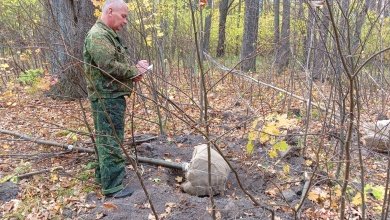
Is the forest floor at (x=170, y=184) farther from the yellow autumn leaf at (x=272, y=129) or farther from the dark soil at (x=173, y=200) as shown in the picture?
the yellow autumn leaf at (x=272, y=129)

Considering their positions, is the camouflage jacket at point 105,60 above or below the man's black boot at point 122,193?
above

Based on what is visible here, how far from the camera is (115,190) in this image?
156 inches

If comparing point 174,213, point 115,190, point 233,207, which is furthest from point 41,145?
point 233,207

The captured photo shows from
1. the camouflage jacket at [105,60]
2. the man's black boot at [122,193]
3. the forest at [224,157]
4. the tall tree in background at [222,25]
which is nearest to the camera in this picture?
the forest at [224,157]

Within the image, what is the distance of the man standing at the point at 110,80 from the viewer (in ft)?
12.2

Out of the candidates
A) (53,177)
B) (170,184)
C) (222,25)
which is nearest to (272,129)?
(170,184)

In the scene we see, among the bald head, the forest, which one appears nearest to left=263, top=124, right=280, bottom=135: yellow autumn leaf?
the forest

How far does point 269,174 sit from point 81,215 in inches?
85.6

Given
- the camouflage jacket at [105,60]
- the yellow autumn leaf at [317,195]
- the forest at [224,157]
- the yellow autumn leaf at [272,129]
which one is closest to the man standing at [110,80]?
the camouflage jacket at [105,60]

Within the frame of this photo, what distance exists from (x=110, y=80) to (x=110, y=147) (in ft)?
2.32

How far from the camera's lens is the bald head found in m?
3.78

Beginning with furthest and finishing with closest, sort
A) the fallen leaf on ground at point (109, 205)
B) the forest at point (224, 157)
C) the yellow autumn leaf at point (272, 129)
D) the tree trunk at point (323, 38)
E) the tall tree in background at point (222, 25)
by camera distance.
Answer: the tall tree in background at point (222, 25)
the fallen leaf on ground at point (109, 205)
the tree trunk at point (323, 38)
the forest at point (224, 157)
the yellow autumn leaf at point (272, 129)

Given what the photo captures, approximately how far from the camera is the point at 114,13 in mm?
3818

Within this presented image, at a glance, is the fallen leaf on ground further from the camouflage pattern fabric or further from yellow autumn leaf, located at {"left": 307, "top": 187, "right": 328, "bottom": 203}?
yellow autumn leaf, located at {"left": 307, "top": 187, "right": 328, "bottom": 203}
